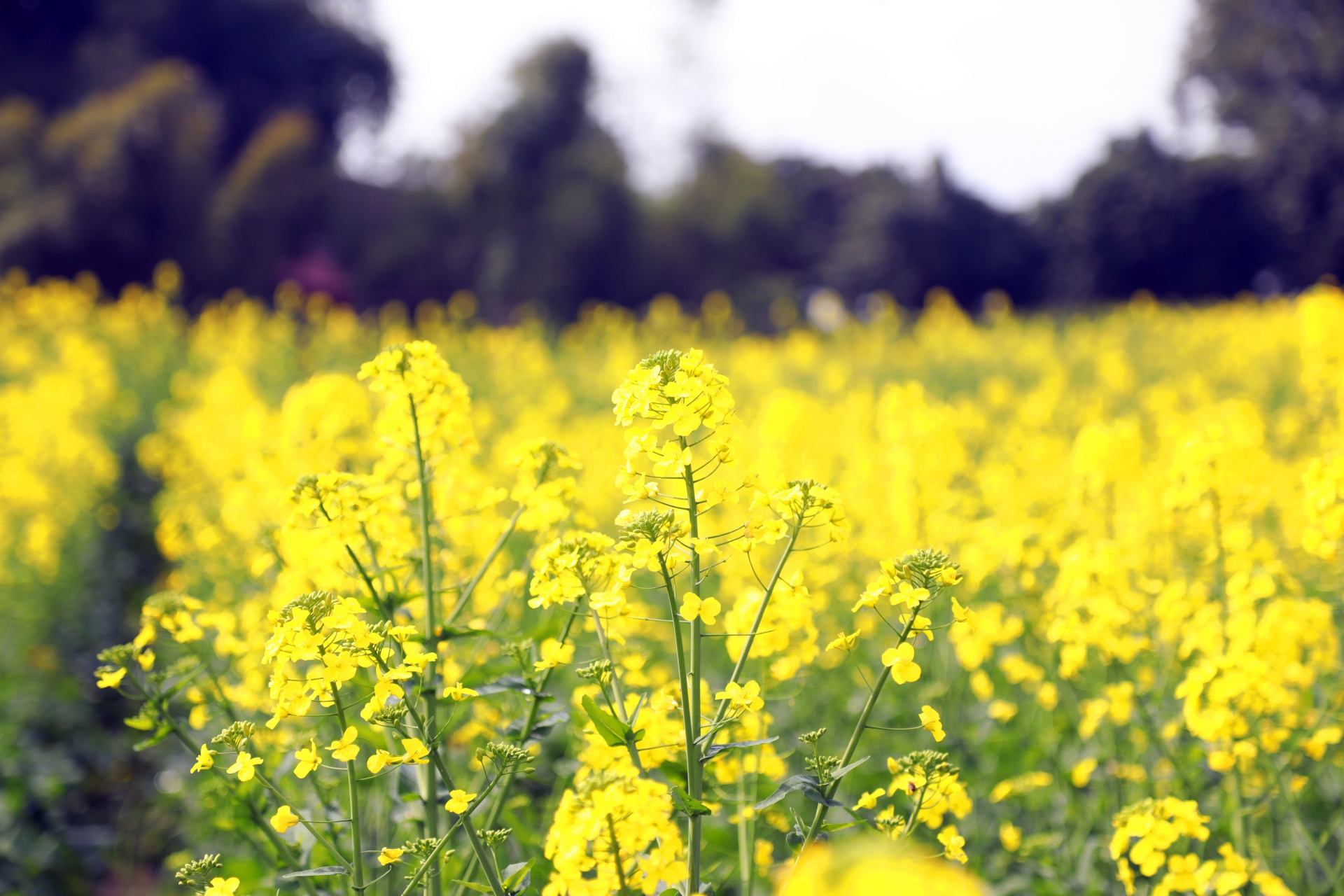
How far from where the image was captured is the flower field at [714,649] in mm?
1208

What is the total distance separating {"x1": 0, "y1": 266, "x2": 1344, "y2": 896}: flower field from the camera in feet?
3.96

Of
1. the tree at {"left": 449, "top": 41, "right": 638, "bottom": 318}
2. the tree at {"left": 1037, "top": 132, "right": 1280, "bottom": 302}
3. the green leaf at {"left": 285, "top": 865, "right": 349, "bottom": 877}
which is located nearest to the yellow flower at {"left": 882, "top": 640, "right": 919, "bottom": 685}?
the green leaf at {"left": 285, "top": 865, "right": 349, "bottom": 877}

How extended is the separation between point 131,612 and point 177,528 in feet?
3.46

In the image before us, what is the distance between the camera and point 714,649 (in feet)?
11.3

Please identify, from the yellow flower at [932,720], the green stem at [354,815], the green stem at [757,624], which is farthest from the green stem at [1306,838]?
the green stem at [354,815]

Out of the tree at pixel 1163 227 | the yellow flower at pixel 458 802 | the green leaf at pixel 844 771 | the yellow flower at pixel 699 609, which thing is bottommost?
the yellow flower at pixel 458 802

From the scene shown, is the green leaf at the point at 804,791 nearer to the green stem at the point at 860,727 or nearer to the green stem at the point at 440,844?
the green stem at the point at 860,727

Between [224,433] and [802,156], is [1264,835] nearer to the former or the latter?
[224,433]

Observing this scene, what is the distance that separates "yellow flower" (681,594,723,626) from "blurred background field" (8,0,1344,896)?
0.38 metres

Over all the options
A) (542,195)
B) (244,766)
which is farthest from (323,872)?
(542,195)

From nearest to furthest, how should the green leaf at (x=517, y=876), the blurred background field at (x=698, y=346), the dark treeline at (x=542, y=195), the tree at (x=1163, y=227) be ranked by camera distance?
the green leaf at (x=517, y=876) < the blurred background field at (x=698, y=346) < the dark treeline at (x=542, y=195) < the tree at (x=1163, y=227)

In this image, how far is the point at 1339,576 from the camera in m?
2.37

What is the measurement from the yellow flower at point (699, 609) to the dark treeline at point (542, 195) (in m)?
15.2

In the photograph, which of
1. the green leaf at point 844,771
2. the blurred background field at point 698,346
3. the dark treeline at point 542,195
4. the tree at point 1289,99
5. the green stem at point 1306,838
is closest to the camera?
the green leaf at point 844,771
